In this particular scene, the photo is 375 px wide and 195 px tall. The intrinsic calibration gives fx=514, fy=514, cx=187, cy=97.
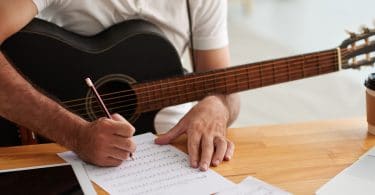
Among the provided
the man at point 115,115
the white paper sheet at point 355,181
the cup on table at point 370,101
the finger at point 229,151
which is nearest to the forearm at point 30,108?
the man at point 115,115

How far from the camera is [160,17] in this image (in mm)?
1430

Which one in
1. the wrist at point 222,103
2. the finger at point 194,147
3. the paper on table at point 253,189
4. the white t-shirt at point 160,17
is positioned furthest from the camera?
the white t-shirt at point 160,17

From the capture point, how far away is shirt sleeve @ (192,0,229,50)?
57.6 inches

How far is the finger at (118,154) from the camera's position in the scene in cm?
99

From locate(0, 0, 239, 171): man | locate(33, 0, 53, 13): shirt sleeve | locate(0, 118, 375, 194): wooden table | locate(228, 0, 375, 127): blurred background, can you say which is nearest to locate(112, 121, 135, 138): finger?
locate(0, 0, 239, 171): man

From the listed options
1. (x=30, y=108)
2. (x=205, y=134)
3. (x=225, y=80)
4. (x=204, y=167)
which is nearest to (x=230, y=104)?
(x=225, y=80)

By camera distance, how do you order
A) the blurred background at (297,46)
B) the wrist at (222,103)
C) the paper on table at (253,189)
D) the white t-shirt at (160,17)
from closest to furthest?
the paper on table at (253,189) < the wrist at (222,103) < the white t-shirt at (160,17) < the blurred background at (297,46)

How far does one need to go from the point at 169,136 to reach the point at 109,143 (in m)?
0.16

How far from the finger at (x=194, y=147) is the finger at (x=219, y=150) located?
4 cm

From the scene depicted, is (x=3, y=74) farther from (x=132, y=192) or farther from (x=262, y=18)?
(x=262, y=18)

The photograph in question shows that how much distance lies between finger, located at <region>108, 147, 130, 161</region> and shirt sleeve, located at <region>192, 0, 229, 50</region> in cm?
59

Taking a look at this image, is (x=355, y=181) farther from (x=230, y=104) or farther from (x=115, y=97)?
(x=115, y=97)

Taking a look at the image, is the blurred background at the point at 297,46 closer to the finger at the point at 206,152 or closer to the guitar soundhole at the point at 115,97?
the guitar soundhole at the point at 115,97

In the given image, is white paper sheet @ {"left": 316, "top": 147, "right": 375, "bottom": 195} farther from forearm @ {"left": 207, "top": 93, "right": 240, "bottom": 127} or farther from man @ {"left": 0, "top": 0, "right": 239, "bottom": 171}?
forearm @ {"left": 207, "top": 93, "right": 240, "bottom": 127}
